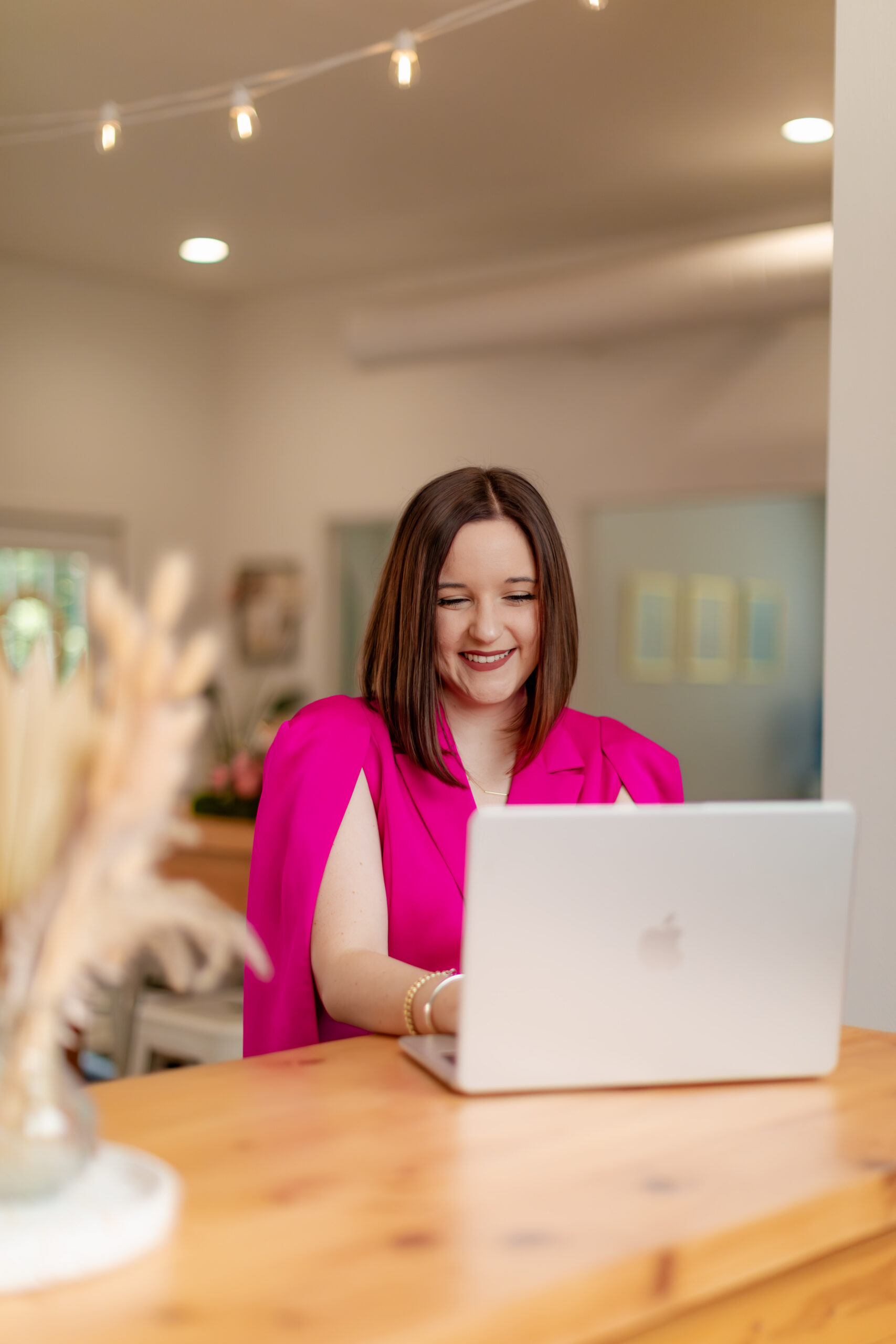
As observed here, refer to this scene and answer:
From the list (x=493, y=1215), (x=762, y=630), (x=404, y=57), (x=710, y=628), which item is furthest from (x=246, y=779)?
(x=493, y=1215)

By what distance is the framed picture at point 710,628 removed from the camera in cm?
505

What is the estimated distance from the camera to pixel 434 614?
6.02 feet

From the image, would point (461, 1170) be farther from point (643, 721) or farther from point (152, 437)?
point (152, 437)

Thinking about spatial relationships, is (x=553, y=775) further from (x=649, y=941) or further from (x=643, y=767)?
(x=649, y=941)

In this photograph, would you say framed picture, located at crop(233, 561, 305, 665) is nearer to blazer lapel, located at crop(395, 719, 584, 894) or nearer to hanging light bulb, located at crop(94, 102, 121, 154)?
hanging light bulb, located at crop(94, 102, 121, 154)

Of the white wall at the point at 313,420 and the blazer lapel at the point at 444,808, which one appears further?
the white wall at the point at 313,420

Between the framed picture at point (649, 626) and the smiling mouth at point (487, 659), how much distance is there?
135 inches

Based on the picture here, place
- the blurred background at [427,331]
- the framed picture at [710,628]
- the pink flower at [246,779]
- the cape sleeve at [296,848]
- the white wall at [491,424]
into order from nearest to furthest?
1. the cape sleeve at [296,848]
2. the blurred background at [427,331]
3. the pink flower at [246,779]
4. the white wall at [491,424]
5. the framed picture at [710,628]

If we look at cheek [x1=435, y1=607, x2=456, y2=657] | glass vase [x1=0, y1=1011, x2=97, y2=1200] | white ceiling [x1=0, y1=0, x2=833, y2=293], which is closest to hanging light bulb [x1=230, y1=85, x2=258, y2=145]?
white ceiling [x1=0, y1=0, x2=833, y2=293]

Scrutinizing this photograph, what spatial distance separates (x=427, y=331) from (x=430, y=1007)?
412cm

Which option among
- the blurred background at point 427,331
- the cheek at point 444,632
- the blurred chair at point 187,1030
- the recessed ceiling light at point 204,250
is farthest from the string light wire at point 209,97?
the blurred chair at point 187,1030

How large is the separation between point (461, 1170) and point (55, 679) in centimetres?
46

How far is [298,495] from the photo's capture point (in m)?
6.11

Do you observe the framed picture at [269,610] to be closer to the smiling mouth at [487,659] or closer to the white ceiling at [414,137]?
the white ceiling at [414,137]
